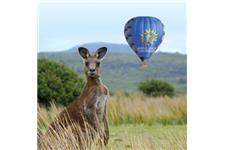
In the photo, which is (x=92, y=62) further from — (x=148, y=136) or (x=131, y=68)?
(x=148, y=136)


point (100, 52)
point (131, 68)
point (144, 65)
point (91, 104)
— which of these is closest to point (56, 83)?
→ point (91, 104)

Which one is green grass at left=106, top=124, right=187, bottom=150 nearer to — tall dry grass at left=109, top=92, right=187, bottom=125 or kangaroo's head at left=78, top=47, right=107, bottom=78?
tall dry grass at left=109, top=92, right=187, bottom=125

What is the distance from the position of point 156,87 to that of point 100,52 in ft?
2.35

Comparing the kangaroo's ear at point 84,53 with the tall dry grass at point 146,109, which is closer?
the kangaroo's ear at point 84,53

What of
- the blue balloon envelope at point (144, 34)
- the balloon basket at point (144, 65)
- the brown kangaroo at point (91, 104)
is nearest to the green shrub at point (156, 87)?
the balloon basket at point (144, 65)

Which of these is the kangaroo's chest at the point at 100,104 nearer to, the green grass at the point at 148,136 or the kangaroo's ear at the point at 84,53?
the green grass at the point at 148,136

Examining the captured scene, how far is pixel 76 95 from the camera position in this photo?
10070 mm

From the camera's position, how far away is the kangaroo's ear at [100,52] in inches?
394

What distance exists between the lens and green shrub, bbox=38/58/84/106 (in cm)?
1005

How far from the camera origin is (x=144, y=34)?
10039mm

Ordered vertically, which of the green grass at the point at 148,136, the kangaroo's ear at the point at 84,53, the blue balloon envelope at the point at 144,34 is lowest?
the green grass at the point at 148,136
